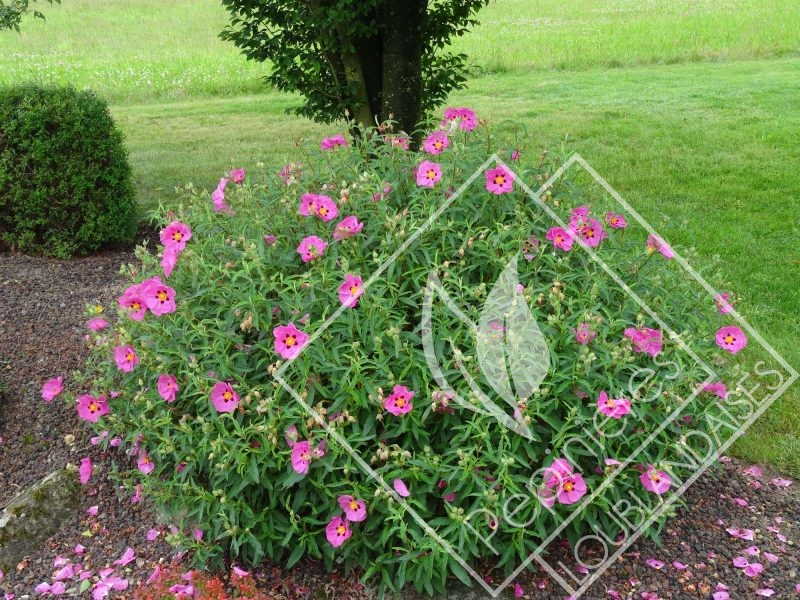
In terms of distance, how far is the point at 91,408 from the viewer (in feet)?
9.35

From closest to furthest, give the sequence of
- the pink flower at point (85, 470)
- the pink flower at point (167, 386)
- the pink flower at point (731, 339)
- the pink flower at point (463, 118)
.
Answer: the pink flower at point (167, 386), the pink flower at point (731, 339), the pink flower at point (85, 470), the pink flower at point (463, 118)

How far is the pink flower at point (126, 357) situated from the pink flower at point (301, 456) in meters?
0.69

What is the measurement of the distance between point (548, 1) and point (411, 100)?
22069 mm

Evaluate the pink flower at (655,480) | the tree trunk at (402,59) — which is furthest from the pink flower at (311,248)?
the tree trunk at (402,59)

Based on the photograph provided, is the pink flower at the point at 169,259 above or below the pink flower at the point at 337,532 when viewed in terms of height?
above

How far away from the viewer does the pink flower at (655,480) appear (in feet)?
8.32

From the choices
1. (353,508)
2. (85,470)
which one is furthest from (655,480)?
(85,470)

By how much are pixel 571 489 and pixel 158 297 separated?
1.43 meters

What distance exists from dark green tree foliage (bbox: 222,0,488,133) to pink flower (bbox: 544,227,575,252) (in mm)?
2973

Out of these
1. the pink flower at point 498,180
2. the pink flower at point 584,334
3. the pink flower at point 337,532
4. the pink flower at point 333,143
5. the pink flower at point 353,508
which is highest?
the pink flower at point 333,143

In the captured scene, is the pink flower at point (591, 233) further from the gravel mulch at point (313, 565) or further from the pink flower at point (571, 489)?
the gravel mulch at point (313, 565)

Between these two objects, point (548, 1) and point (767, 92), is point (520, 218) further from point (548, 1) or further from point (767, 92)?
point (548, 1)

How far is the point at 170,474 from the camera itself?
2.88 meters
